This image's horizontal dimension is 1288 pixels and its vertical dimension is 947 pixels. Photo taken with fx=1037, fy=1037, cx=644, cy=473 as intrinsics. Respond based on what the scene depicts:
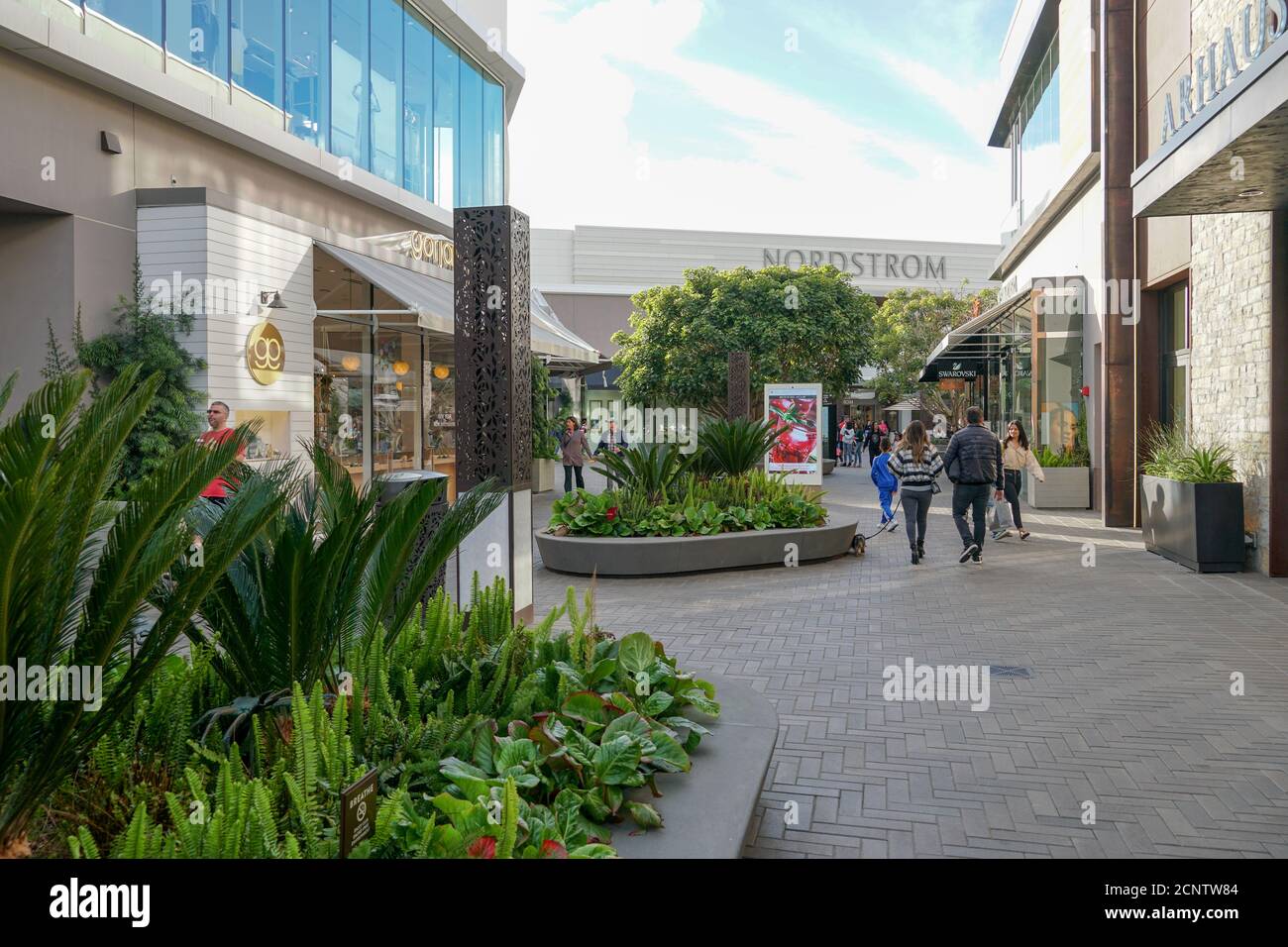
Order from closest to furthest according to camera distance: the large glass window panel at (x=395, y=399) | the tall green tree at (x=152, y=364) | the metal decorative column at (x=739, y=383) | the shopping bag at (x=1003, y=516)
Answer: the tall green tree at (x=152, y=364)
the shopping bag at (x=1003, y=516)
the metal decorative column at (x=739, y=383)
the large glass window panel at (x=395, y=399)

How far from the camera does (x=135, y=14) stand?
40.9 ft

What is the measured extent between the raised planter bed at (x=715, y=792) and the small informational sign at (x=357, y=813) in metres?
0.82

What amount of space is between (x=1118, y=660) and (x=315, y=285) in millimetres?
13765

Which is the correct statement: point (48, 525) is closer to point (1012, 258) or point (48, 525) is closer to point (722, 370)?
point (722, 370)

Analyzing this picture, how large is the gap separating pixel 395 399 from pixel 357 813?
16782mm

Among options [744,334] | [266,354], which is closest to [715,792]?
[266,354]

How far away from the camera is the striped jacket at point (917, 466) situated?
1182 centimetres

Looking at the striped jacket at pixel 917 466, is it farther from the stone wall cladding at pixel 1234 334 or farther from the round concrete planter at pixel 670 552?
the stone wall cladding at pixel 1234 334

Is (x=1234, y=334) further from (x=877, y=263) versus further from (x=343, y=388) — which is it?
(x=877, y=263)

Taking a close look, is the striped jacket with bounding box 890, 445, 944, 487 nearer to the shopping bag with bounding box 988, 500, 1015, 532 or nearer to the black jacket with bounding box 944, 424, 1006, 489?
the black jacket with bounding box 944, 424, 1006, 489

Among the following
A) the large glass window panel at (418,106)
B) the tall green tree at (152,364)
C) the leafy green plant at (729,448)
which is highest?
the large glass window panel at (418,106)

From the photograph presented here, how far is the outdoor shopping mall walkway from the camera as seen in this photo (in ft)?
13.8

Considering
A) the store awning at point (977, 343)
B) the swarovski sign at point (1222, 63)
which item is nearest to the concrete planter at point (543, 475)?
the store awning at point (977, 343)

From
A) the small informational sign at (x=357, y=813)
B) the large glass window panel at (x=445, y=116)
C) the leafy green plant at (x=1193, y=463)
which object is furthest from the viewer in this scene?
the large glass window panel at (x=445, y=116)
